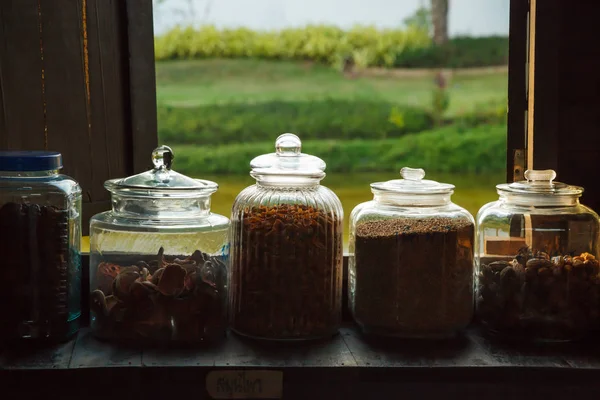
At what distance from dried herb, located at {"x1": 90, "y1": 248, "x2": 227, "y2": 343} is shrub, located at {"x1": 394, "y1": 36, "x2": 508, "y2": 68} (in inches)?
64.4

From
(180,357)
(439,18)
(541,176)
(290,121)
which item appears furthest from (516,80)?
(290,121)

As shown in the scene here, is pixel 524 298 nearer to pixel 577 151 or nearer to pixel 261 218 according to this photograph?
pixel 577 151

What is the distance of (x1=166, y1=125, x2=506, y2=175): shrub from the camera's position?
1944 mm

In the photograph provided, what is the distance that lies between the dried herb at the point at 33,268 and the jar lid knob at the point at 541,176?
771 mm

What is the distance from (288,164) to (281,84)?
46.9 inches

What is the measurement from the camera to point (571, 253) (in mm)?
1150

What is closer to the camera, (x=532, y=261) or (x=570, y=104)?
(x=532, y=261)

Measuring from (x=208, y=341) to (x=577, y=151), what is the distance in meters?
0.75

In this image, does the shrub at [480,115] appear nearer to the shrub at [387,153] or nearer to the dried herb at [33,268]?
the shrub at [387,153]

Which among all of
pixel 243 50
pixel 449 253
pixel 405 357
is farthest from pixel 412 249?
pixel 243 50

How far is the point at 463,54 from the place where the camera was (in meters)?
3.02
